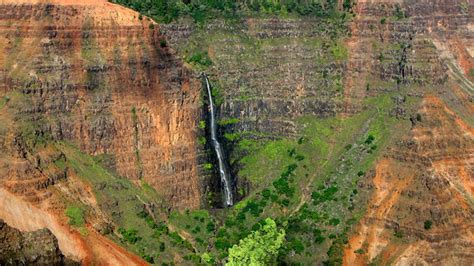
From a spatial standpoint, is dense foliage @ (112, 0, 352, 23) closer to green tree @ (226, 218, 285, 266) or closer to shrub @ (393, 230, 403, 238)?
green tree @ (226, 218, 285, 266)

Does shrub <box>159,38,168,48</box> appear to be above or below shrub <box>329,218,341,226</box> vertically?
above

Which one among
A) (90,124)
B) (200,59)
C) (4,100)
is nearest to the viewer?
(4,100)

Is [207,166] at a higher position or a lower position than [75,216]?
lower

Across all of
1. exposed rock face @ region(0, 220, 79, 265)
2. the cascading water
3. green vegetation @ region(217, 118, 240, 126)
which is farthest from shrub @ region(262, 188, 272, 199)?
exposed rock face @ region(0, 220, 79, 265)

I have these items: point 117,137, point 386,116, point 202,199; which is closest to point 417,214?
point 386,116

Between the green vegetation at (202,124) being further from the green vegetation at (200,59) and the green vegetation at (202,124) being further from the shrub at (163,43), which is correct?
the shrub at (163,43)

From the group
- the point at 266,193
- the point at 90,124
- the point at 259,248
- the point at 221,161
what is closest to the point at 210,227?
the point at 266,193

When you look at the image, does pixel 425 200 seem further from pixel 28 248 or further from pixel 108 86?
pixel 28 248
